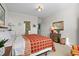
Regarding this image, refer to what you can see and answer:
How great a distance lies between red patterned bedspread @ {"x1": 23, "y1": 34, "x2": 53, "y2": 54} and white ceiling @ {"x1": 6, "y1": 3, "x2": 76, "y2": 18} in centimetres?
29

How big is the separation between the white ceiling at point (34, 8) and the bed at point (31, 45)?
0.31 meters

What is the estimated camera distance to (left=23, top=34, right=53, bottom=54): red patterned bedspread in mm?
1665

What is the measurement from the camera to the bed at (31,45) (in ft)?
5.32

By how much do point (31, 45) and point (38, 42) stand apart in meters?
0.11

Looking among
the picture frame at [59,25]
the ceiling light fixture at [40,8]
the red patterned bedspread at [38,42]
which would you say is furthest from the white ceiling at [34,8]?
the red patterned bedspread at [38,42]

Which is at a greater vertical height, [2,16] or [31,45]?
[2,16]

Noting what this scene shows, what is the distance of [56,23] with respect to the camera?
5.73 feet

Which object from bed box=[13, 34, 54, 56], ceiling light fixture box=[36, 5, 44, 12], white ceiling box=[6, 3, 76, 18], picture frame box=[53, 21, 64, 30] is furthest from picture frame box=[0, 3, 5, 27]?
picture frame box=[53, 21, 64, 30]

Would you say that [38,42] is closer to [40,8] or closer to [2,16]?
[40,8]

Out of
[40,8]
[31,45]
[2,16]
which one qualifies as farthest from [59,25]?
[2,16]

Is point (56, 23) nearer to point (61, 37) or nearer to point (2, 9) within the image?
point (61, 37)

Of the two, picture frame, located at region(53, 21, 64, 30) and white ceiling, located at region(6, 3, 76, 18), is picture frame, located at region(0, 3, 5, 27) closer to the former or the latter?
white ceiling, located at region(6, 3, 76, 18)

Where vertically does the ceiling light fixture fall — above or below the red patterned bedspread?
above

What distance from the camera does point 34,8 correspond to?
1717 mm
